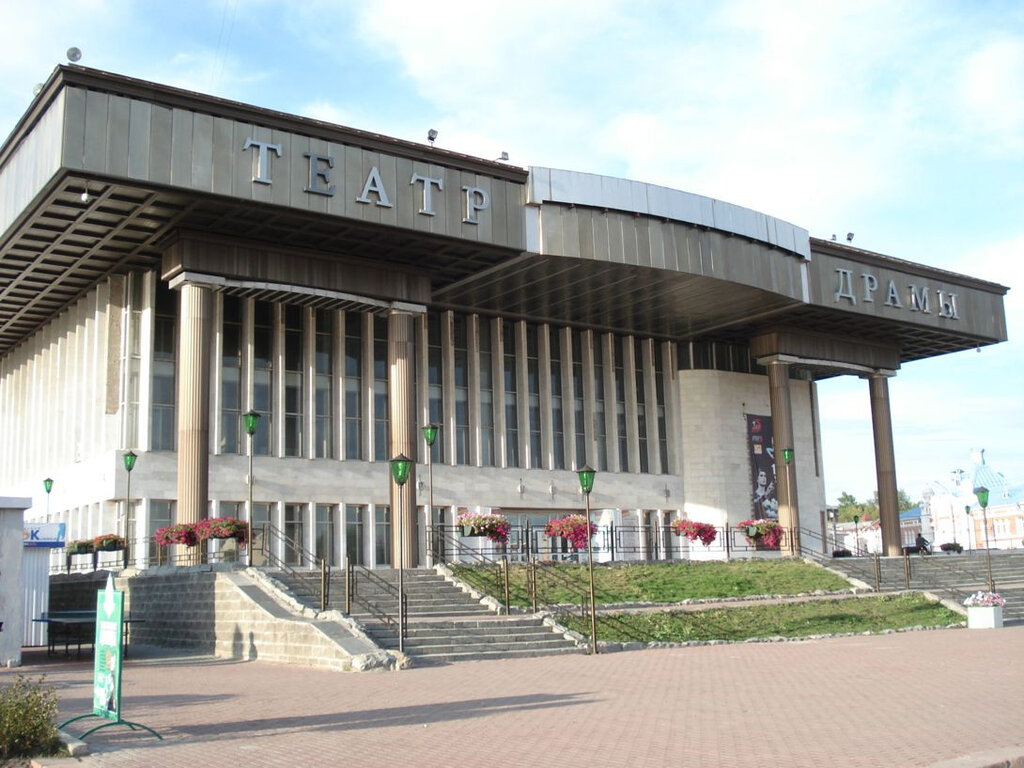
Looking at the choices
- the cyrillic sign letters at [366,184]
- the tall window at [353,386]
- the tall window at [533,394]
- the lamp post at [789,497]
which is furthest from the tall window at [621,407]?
the cyrillic sign letters at [366,184]

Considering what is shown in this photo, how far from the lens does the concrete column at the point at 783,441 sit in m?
46.1

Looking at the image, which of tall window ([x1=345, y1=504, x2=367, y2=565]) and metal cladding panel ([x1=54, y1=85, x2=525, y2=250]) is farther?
tall window ([x1=345, y1=504, x2=367, y2=565])

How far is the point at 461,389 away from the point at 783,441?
1465 centimetres

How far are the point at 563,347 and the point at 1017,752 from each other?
37.8 m

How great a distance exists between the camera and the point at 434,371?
43.5 meters

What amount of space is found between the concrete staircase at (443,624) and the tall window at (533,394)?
17.6 meters

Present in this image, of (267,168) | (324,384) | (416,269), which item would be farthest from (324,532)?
(267,168)

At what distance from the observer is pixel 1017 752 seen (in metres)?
10.1

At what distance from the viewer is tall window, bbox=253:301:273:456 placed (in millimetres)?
38281

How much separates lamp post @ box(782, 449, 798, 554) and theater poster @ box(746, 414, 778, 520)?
4257 mm

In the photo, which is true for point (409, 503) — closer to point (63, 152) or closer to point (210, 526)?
point (210, 526)

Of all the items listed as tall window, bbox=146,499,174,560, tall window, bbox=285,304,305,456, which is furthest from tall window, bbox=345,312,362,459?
tall window, bbox=146,499,174,560

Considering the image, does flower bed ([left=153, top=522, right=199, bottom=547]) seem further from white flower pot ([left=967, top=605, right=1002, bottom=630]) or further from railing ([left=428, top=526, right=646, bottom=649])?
white flower pot ([left=967, top=605, right=1002, bottom=630])

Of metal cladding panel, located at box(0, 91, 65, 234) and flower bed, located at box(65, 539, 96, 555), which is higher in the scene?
metal cladding panel, located at box(0, 91, 65, 234)
